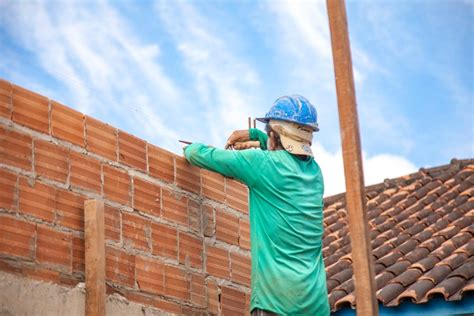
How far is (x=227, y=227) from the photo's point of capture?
5984 millimetres

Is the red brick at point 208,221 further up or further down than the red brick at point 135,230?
further up

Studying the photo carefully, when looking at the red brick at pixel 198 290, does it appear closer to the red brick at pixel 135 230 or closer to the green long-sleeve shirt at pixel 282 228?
the red brick at pixel 135 230

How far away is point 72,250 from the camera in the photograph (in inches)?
190

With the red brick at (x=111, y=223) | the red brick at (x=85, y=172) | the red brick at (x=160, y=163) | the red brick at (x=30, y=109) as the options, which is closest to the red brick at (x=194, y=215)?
the red brick at (x=160, y=163)

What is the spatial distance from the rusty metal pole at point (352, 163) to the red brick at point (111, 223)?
1.21m

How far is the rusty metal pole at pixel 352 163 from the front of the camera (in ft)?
15.4

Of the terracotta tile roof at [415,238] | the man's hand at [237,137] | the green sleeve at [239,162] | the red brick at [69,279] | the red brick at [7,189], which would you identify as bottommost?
the red brick at [69,279]

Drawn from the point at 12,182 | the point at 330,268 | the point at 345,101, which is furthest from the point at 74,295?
the point at 330,268

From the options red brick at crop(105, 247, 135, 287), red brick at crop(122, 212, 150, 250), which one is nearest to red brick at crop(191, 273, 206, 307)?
red brick at crop(122, 212, 150, 250)

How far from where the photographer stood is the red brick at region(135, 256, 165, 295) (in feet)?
17.1

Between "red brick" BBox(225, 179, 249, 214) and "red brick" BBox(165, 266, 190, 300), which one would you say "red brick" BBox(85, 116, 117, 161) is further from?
"red brick" BBox(225, 179, 249, 214)

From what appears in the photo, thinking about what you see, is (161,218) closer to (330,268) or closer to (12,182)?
(12,182)

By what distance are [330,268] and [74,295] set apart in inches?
242

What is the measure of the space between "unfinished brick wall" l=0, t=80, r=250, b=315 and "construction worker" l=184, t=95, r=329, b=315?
0.41 meters
